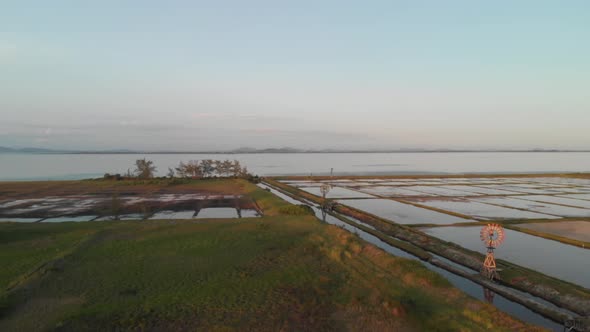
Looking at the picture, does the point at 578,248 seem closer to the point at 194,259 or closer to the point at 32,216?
the point at 194,259

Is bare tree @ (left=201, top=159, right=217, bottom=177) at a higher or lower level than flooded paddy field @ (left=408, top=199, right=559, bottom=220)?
higher

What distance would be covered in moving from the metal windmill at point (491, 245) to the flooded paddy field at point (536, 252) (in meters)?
3.02

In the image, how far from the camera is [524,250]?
21.0 m

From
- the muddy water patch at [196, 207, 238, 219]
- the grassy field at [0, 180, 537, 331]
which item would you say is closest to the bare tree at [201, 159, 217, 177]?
the muddy water patch at [196, 207, 238, 219]

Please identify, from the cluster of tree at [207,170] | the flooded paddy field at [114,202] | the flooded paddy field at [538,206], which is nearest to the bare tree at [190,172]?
the cluster of tree at [207,170]

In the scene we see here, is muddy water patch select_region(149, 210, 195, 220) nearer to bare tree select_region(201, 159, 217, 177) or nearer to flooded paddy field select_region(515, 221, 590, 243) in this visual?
flooded paddy field select_region(515, 221, 590, 243)

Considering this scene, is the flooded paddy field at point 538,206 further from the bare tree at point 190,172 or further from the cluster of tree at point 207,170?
the bare tree at point 190,172

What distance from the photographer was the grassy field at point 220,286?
36.4 feet

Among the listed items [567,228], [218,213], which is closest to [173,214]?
[218,213]

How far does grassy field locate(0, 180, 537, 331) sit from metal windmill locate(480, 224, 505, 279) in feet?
11.0

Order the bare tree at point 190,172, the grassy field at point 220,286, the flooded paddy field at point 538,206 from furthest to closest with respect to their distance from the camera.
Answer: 1. the bare tree at point 190,172
2. the flooded paddy field at point 538,206
3. the grassy field at point 220,286

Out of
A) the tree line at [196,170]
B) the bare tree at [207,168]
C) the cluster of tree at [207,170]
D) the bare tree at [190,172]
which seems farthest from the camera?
the bare tree at [207,168]

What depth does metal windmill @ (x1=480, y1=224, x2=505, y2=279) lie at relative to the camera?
52.6 ft

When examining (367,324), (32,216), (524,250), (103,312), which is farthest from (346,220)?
(32,216)
